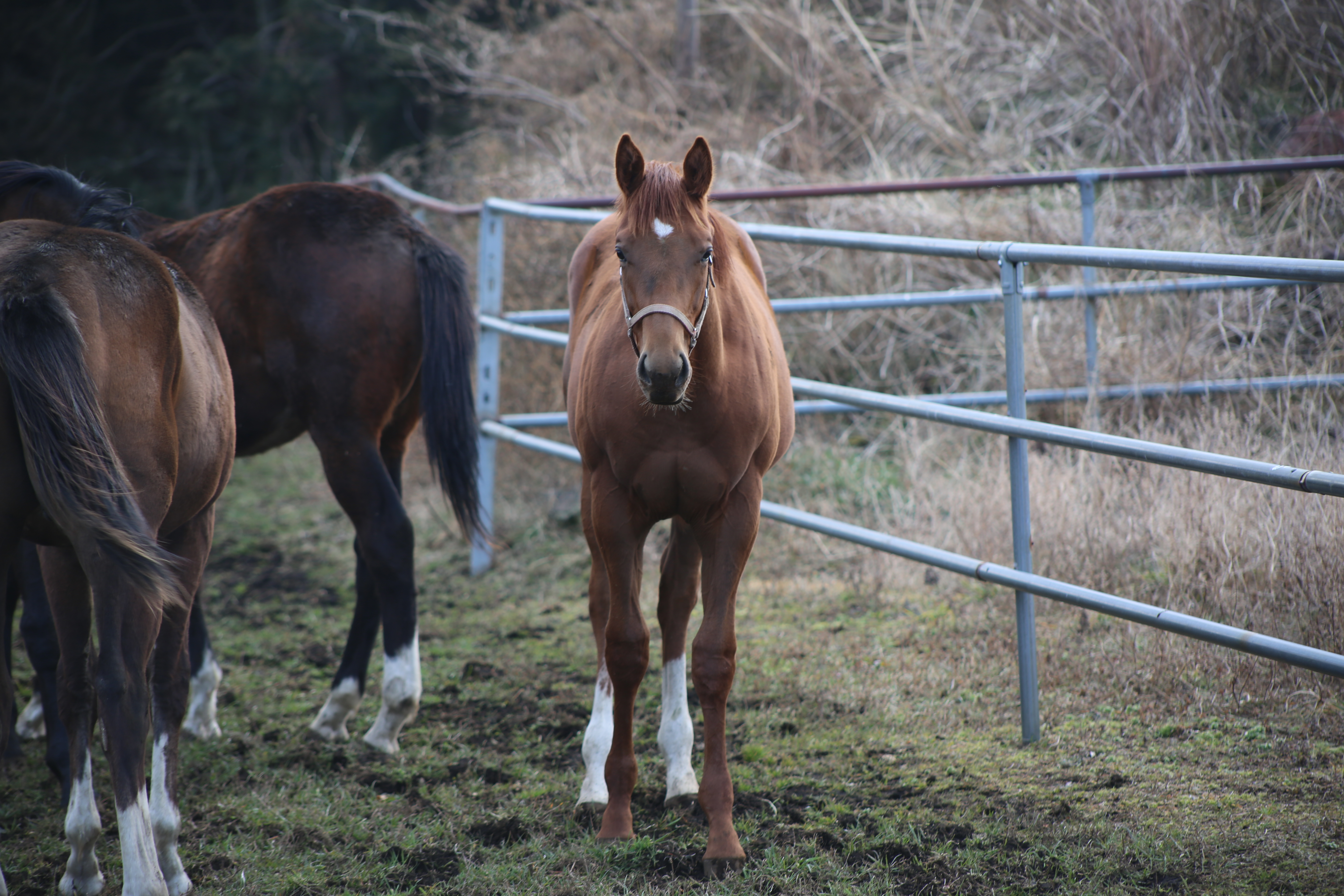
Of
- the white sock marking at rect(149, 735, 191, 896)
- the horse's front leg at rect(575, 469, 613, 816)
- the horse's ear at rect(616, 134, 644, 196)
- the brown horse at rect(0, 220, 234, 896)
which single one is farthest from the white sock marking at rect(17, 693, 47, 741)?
the horse's ear at rect(616, 134, 644, 196)

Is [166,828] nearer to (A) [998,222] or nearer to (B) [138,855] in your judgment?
(B) [138,855]

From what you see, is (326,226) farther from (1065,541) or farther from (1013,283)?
(1065,541)

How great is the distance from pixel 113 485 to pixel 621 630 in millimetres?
1226

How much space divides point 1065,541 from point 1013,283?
1412 millimetres

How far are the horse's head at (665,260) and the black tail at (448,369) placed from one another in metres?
1.43

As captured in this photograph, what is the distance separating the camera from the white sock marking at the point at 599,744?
281 centimetres

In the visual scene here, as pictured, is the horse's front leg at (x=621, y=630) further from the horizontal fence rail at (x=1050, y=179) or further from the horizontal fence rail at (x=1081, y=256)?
the horizontal fence rail at (x=1050, y=179)

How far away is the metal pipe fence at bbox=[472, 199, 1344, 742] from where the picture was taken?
2.24 meters

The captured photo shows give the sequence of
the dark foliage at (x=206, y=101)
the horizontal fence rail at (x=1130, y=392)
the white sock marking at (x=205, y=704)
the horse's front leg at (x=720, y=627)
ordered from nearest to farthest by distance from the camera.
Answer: the horse's front leg at (x=720, y=627) < the white sock marking at (x=205, y=704) < the horizontal fence rail at (x=1130, y=392) < the dark foliage at (x=206, y=101)

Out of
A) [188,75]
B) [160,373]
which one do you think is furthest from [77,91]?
[160,373]

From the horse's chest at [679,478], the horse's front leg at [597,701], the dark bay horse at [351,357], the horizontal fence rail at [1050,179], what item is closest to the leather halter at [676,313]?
the horse's chest at [679,478]

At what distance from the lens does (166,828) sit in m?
2.47

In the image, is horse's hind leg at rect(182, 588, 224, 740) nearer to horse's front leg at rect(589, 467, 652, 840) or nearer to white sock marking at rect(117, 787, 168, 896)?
white sock marking at rect(117, 787, 168, 896)

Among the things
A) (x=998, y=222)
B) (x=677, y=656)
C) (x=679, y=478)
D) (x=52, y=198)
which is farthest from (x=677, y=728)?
(x=998, y=222)
